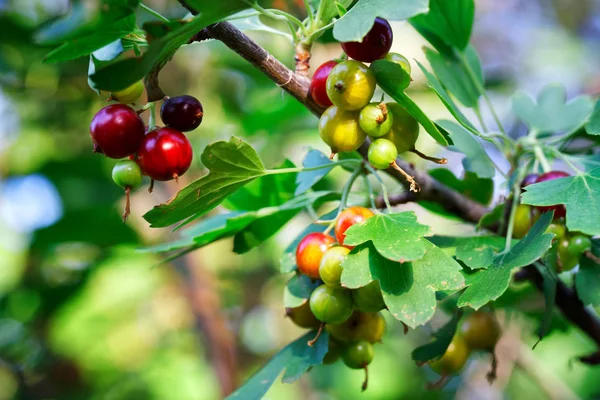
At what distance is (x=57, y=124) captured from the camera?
83.1 inches

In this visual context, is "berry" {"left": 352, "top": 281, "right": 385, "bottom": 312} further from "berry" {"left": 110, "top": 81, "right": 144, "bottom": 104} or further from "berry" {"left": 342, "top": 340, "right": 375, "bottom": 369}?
"berry" {"left": 110, "top": 81, "right": 144, "bottom": 104}

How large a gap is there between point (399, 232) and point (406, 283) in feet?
0.18

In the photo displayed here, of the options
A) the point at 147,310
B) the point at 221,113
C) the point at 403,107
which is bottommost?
the point at 147,310

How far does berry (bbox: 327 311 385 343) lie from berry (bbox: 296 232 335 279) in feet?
0.25

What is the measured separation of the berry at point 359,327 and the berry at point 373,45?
1.00 ft

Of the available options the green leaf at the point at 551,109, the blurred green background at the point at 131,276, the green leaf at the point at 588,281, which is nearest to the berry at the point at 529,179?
the green leaf at the point at 588,281

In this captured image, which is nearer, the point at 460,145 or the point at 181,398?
the point at 460,145

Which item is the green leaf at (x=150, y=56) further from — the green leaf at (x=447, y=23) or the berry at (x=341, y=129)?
the green leaf at (x=447, y=23)

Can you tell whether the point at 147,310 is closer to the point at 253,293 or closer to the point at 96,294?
the point at 96,294

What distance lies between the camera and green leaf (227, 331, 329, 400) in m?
0.72

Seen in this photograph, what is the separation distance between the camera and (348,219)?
66 cm

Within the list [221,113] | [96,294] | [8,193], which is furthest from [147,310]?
[221,113]

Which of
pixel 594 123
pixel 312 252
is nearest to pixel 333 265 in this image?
pixel 312 252

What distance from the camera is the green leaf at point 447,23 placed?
0.90m
